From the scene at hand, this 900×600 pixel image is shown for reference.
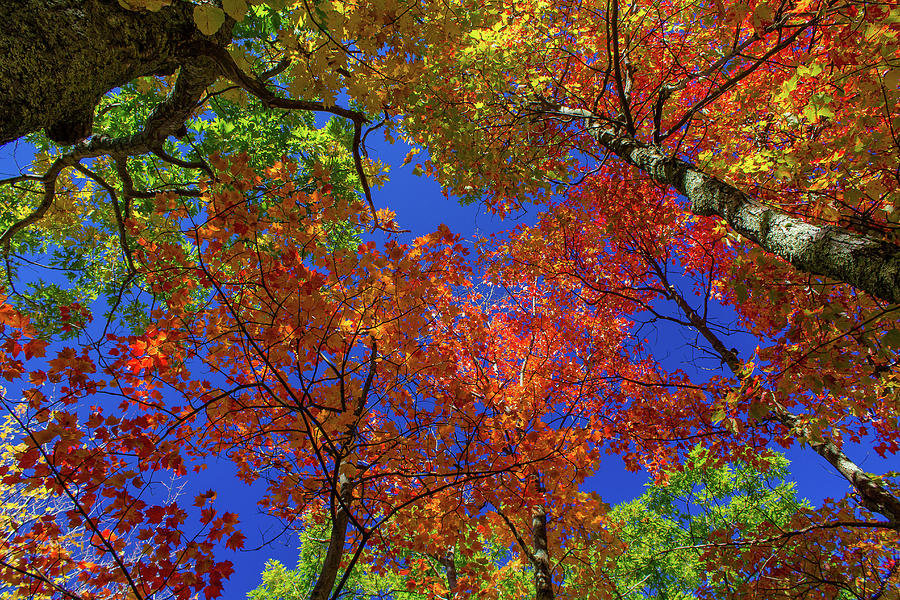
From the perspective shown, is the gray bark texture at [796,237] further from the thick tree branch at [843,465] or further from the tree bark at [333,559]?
the tree bark at [333,559]

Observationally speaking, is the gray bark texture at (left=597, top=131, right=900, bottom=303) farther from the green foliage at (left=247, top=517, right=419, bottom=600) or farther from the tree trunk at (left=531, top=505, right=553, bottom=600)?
the green foliage at (left=247, top=517, right=419, bottom=600)

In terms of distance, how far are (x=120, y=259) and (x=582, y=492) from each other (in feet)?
30.9

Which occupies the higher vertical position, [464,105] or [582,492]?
[464,105]

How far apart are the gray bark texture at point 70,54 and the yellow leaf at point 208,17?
76 centimetres

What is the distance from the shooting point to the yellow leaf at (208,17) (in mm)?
1673

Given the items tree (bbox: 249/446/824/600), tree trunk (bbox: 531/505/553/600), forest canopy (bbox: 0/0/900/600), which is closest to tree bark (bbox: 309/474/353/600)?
forest canopy (bbox: 0/0/900/600)

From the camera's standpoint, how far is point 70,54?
190 centimetres

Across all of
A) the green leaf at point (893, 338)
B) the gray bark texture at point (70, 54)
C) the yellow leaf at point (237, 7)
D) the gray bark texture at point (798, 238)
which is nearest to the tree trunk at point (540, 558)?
the green leaf at point (893, 338)

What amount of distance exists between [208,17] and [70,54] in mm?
884

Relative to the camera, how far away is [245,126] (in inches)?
264

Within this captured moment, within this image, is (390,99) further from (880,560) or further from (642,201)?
(880,560)

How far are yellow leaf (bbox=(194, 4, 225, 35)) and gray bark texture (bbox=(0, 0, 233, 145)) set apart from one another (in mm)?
764

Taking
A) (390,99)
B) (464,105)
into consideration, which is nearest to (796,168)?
(464,105)

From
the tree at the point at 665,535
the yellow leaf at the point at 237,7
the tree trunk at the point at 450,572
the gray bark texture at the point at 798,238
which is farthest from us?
the tree at the point at 665,535
